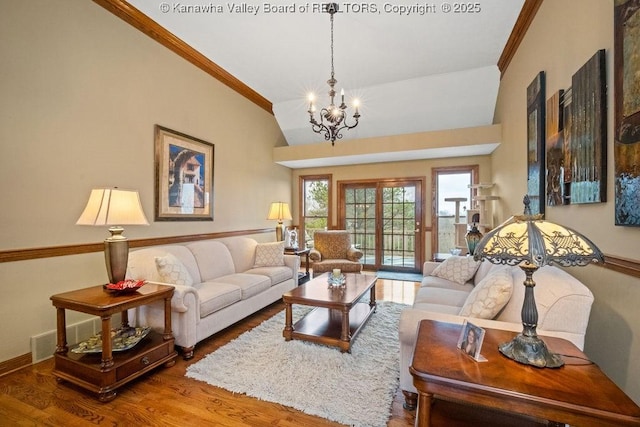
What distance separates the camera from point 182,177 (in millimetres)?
3602

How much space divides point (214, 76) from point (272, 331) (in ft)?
11.8

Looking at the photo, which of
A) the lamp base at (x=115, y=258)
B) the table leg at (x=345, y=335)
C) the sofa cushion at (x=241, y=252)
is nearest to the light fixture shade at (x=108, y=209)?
the lamp base at (x=115, y=258)

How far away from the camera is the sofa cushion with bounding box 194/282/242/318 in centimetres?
257

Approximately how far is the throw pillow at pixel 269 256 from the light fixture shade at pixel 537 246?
10.3 ft

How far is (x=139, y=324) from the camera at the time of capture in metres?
2.53

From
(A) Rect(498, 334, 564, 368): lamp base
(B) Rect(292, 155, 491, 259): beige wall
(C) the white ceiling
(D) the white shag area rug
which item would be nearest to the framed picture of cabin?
(C) the white ceiling

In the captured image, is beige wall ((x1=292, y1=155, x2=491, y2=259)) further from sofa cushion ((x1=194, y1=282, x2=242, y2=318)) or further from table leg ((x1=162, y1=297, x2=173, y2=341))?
table leg ((x1=162, y1=297, x2=173, y2=341))

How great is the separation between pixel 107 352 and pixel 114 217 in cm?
95

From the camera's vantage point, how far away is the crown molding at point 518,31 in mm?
2725

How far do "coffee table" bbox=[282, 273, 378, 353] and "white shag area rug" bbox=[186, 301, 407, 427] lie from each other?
0.08 metres

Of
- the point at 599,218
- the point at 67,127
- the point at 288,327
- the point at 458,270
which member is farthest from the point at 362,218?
the point at 67,127

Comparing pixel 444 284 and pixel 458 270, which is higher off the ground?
pixel 458 270

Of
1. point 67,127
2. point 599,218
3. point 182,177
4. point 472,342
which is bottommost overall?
point 472,342

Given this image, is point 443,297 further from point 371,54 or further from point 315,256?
point 371,54
